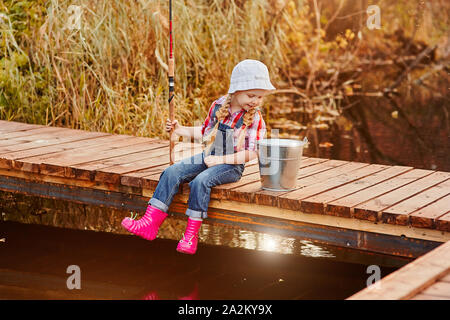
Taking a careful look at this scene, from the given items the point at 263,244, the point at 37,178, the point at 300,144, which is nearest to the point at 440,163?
the point at 263,244

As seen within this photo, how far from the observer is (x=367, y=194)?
407 cm

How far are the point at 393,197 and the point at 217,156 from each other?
1019mm

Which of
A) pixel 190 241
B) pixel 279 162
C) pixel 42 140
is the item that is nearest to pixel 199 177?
pixel 190 241

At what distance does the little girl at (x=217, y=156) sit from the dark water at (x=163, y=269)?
0.45 m

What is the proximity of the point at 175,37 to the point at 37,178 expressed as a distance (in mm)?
2666

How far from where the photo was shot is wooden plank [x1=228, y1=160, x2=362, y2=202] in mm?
4074

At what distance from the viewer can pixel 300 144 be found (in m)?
3.94

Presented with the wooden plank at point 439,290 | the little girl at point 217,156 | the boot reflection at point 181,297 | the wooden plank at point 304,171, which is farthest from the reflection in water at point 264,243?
the wooden plank at point 439,290

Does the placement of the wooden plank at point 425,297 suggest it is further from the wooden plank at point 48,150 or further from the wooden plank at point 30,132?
the wooden plank at point 30,132

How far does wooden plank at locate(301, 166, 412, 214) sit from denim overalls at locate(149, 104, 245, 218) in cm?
53

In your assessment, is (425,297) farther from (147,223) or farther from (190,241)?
(147,223)

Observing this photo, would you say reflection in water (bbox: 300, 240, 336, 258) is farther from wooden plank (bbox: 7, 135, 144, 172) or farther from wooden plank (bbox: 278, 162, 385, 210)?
wooden plank (bbox: 7, 135, 144, 172)

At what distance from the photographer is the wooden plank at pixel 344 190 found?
12.7 feet
